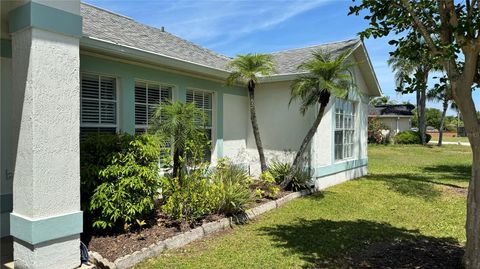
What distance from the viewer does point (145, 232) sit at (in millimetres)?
5742

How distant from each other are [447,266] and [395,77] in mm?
37416

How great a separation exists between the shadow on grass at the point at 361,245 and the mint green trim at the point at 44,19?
4.76 meters

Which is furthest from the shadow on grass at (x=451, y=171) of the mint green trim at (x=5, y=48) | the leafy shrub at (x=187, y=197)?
the mint green trim at (x=5, y=48)

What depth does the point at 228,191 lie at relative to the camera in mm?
7090

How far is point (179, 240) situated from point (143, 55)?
4.03m

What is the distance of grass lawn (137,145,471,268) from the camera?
16.9 feet

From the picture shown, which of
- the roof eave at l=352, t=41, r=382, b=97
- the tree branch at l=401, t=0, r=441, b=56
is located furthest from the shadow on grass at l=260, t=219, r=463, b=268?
the roof eave at l=352, t=41, r=382, b=97

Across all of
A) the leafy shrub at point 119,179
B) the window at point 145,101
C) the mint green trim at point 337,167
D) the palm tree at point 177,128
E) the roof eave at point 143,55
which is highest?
the roof eave at point 143,55

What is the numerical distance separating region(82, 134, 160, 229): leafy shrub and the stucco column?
2.38 ft

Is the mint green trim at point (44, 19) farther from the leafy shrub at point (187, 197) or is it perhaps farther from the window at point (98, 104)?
the leafy shrub at point (187, 197)

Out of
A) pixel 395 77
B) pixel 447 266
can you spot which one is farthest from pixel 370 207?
pixel 395 77

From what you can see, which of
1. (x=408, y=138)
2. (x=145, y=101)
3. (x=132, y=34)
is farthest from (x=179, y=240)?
(x=408, y=138)

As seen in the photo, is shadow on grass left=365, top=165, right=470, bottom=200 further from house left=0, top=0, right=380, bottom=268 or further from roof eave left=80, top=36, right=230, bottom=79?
roof eave left=80, top=36, right=230, bottom=79

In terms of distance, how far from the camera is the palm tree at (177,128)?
662cm
